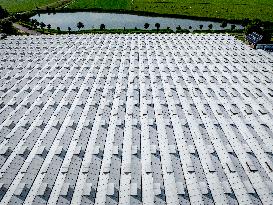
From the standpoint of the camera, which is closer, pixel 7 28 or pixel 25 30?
pixel 7 28

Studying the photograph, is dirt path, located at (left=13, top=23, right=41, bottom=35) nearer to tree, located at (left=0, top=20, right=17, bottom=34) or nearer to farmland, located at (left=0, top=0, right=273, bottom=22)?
tree, located at (left=0, top=20, right=17, bottom=34)

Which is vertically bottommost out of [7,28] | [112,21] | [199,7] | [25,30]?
[25,30]

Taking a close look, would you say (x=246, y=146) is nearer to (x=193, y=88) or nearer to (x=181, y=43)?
(x=193, y=88)

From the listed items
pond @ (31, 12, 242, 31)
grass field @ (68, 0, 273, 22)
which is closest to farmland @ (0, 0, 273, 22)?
grass field @ (68, 0, 273, 22)

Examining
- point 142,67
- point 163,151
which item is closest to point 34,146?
point 163,151

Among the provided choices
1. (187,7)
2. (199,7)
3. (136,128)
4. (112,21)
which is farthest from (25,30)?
(136,128)

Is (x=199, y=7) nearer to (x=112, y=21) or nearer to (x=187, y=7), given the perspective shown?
→ (x=187, y=7)

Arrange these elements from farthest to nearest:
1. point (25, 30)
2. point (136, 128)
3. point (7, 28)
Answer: point (25, 30) → point (7, 28) → point (136, 128)
